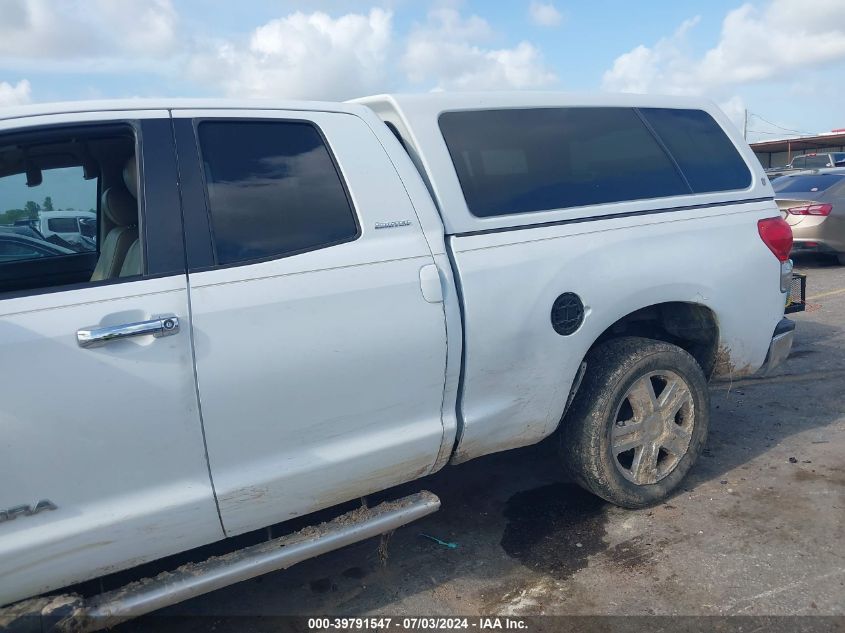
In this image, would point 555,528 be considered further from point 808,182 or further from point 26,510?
point 808,182

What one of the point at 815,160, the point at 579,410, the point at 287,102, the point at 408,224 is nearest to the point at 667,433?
the point at 579,410

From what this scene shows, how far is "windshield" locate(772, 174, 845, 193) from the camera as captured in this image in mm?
10258

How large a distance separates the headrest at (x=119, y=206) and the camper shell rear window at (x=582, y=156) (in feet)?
4.49

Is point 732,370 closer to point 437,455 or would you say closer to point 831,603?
point 831,603

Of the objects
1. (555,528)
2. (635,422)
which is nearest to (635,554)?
(555,528)

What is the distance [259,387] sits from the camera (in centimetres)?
242

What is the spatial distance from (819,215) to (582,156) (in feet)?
26.7

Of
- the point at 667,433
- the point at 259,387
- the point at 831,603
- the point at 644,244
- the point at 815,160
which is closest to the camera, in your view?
the point at 259,387

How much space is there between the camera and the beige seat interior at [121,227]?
103 inches

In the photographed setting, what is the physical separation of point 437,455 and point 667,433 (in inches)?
53.5

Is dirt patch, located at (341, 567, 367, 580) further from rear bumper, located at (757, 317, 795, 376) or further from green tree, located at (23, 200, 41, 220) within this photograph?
rear bumper, located at (757, 317, 795, 376)

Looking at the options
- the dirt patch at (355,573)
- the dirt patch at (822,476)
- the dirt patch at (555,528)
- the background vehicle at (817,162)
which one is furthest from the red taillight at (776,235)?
the background vehicle at (817,162)

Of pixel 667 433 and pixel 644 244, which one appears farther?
pixel 667 433

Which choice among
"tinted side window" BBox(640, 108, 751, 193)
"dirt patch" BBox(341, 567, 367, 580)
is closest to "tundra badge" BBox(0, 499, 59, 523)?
"dirt patch" BBox(341, 567, 367, 580)
